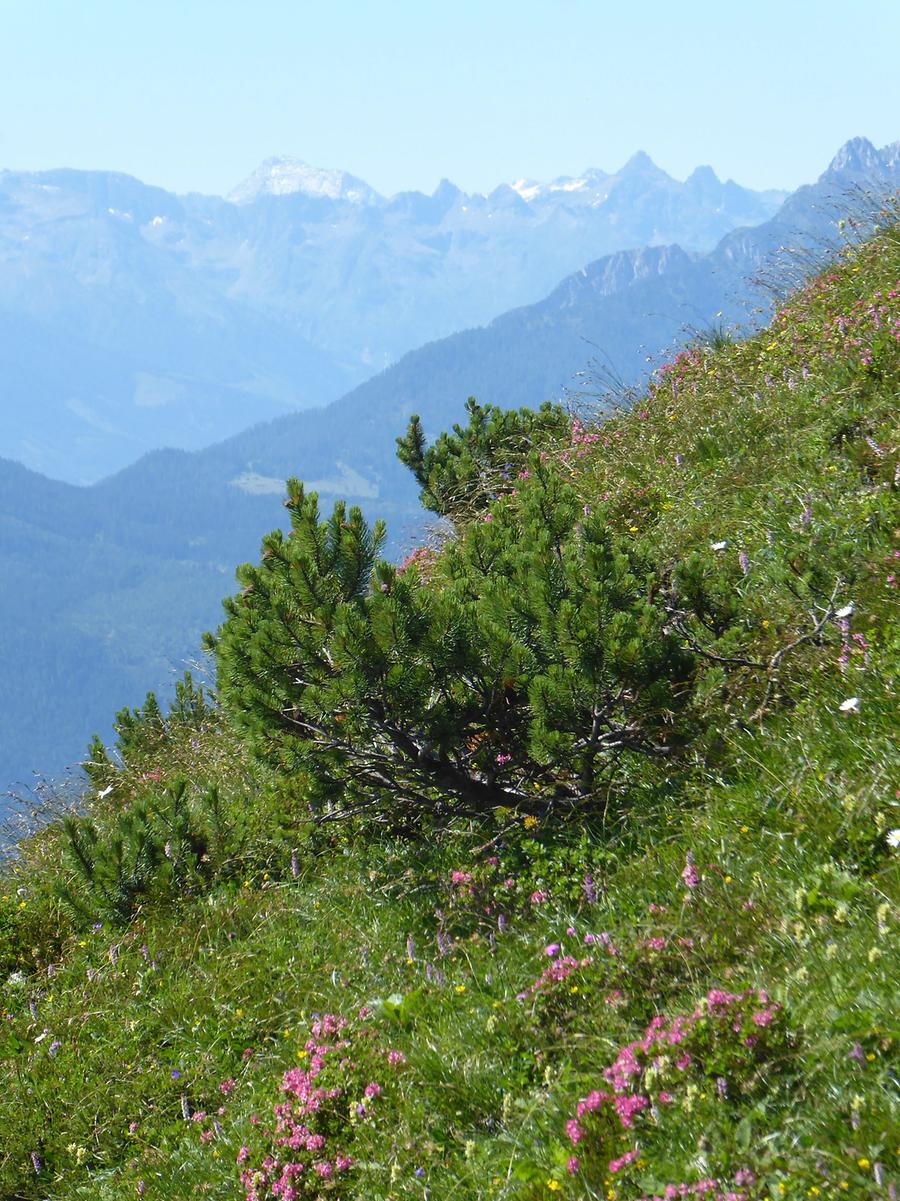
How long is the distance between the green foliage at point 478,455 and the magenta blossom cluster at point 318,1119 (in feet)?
27.1

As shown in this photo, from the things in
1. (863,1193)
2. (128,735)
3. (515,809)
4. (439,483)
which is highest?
(439,483)

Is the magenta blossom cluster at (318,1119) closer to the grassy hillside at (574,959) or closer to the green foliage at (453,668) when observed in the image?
the grassy hillside at (574,959)

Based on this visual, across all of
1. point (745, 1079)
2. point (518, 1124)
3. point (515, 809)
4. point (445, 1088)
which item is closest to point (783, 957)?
point (745, 1079)

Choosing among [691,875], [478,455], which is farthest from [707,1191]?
[478,455]

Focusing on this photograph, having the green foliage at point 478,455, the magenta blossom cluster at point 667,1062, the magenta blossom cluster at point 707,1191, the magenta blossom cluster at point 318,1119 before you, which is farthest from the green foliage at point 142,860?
the green foliage at point 478,455

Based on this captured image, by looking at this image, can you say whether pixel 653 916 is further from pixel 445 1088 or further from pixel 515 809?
pixel 515 809

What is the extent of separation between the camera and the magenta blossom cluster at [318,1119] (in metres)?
3.87

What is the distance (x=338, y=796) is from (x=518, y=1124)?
2.70 meters

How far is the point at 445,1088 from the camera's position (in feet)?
12.6

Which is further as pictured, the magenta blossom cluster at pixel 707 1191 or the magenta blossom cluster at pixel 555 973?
the magenta blossom cluster at pixel 555 973

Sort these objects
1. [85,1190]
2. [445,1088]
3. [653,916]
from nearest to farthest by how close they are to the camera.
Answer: [445,1088]
[653,916]
[85,1190]

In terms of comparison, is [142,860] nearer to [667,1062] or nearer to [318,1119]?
[318,1119]

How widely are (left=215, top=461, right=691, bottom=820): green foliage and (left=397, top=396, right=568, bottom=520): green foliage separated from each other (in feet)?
20.5

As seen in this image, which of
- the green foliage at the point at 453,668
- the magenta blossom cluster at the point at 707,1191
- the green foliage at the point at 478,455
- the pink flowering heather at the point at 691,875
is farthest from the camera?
the green foliage at the point at 478,455
